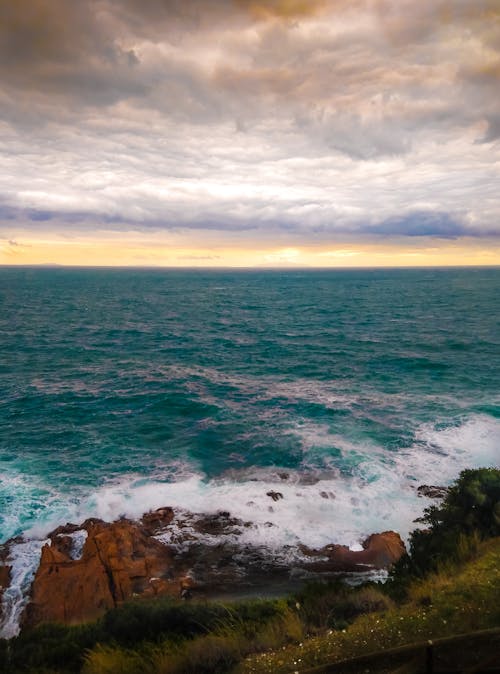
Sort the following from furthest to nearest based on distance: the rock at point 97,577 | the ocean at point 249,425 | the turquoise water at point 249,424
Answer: the turquoise water at point 249,424, the ocean at point 249,425, the rock at point 97,577

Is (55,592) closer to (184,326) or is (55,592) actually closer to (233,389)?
(233,389)

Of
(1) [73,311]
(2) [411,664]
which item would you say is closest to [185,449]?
(2) [411,664]

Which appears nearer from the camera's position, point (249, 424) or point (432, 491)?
point (432, 491)

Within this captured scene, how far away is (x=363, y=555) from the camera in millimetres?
19938

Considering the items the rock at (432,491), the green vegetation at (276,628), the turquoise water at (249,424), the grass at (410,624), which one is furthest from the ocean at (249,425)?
the grass at (410,624)

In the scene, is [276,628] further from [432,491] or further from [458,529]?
[432,491]

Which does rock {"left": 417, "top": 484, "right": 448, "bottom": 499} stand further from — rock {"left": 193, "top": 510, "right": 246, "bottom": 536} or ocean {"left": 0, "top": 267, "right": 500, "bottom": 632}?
rock {"left": 193, "top": 510, "right": 246, "bottom": 536}

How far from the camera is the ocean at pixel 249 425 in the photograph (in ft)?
81.5

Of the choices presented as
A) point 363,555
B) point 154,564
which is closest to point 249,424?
point 363,555

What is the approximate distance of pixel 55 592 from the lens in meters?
17.9

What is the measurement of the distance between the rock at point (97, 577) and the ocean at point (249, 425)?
399cm

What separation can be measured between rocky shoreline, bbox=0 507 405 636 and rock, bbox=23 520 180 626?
0.04m

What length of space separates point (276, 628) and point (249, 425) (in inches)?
1024

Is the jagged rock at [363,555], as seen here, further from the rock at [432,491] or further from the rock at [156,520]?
A: the rock at [156,520]
